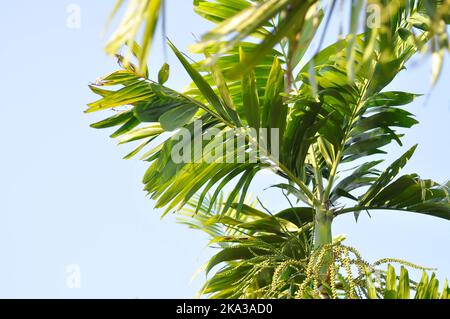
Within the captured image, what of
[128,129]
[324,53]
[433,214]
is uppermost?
[324,53]

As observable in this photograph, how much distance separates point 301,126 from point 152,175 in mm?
680

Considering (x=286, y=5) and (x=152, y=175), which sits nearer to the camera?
(x=286, y=5)

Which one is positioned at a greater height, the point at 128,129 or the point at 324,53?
the point at 324,53

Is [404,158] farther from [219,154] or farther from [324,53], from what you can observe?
[219,154]

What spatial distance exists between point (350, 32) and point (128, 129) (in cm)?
231

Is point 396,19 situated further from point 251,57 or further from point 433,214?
point 251,57

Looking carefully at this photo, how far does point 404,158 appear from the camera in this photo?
2.86 m

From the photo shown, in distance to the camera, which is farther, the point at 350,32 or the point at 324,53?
the point at 324,53

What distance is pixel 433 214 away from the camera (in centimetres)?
296
